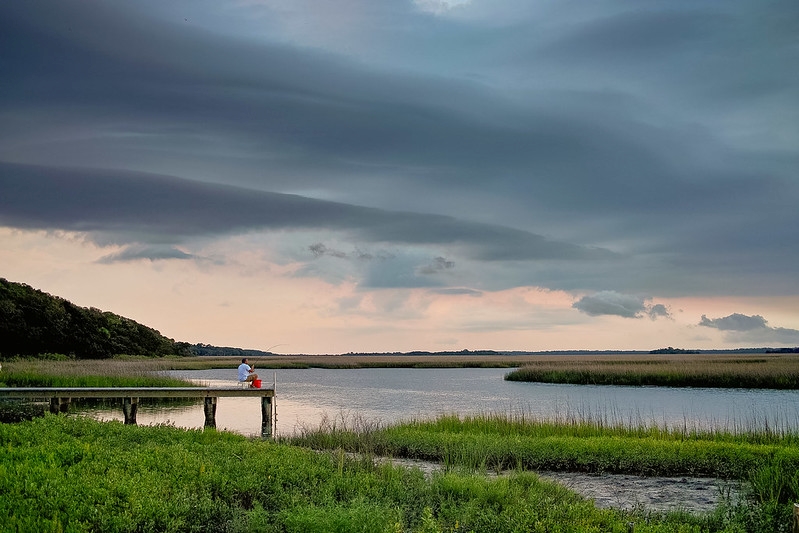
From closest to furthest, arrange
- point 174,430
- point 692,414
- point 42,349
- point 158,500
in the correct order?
1. point 158,500
2. point 174,430
3. point 692,414
4. point 42,349

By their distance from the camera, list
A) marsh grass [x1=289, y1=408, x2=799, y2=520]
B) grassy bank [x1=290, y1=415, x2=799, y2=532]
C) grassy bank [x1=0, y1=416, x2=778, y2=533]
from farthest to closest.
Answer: marsh grass [x1=289, y1=408, x2=799, y2=520], grassy bank [x1=290, y1=415, x2=799, y2=532], grassy bank [x1=0, y1=416, x2=778, y2=533]

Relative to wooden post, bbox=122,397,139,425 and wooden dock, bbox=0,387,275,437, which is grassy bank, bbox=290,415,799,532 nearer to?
wooden dock, bbox=0,387,275,437

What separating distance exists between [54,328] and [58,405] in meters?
54.4

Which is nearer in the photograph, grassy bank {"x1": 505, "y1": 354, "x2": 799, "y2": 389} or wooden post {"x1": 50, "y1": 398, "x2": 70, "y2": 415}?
wooden post {"x1": 50, "y1": 398, "x2": 70, "y2": 415}

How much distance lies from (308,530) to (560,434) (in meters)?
13.2

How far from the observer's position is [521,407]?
3225cm

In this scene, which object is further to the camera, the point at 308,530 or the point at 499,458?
the point at 499,458

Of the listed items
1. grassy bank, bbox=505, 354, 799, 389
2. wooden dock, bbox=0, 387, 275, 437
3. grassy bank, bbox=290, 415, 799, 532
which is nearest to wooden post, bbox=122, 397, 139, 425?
wooden dock, bbox=0, 387, 275, 437

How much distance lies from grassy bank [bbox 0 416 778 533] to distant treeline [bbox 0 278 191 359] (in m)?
58.6

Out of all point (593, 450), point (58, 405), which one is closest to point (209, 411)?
point (58, 405)

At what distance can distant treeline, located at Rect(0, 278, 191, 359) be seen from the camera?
6675 centimetres

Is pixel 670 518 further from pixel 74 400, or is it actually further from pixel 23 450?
pixel 74 400

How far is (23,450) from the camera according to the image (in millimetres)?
12852

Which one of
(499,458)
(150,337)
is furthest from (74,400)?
(150,337)
